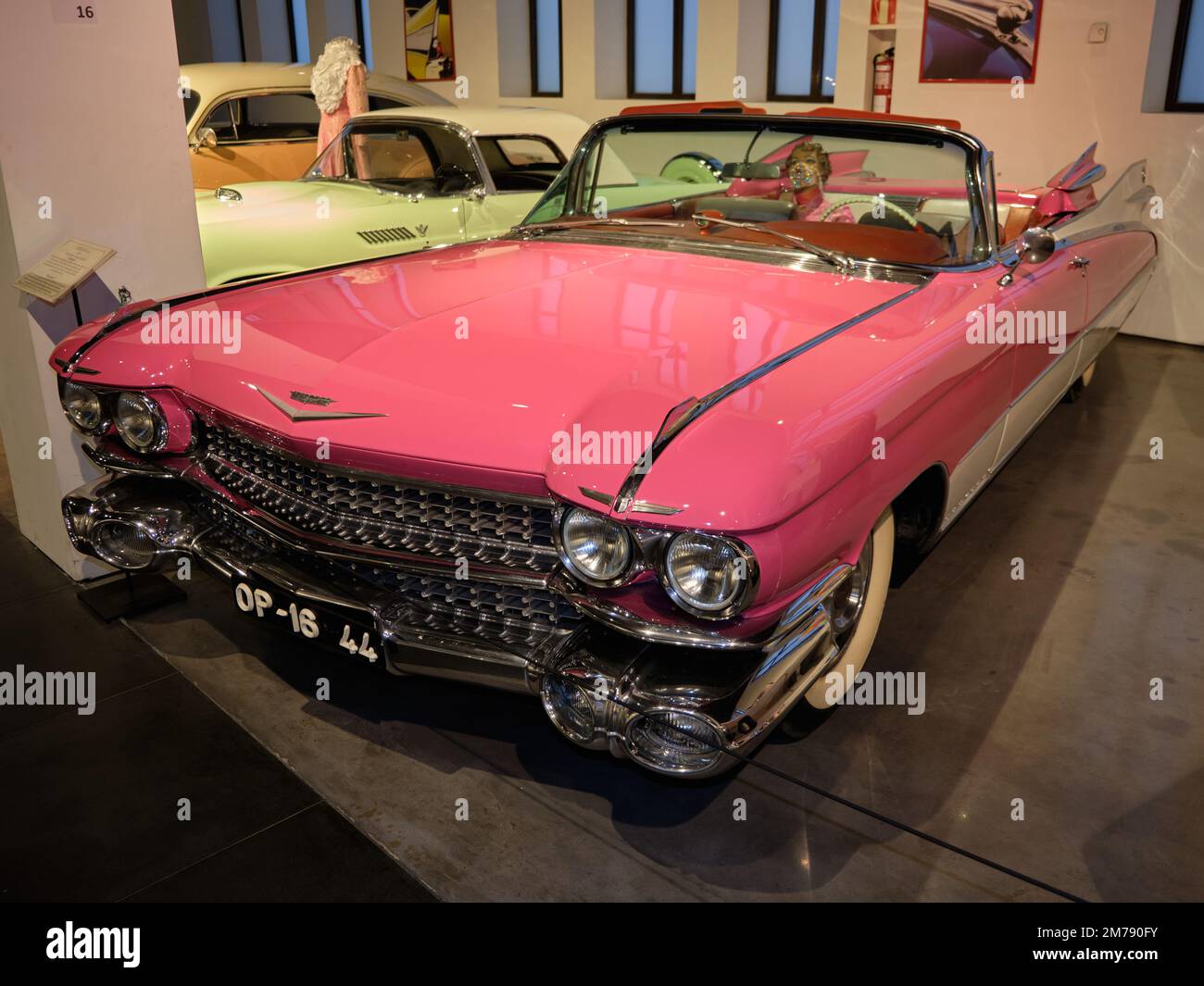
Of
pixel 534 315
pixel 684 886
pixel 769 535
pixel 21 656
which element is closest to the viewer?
pixel 769 535

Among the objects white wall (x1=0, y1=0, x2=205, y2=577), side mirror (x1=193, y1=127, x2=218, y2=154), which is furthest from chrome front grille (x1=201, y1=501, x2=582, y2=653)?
side mirror (x1=193, y1=127, x2=218, y2=154)

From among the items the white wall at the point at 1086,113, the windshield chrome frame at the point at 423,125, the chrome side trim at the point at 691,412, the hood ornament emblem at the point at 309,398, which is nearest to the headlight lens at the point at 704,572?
the chrome side trim at the point at 691,412

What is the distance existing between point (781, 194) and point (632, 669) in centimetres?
218

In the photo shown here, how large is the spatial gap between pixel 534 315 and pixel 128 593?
1.64 m

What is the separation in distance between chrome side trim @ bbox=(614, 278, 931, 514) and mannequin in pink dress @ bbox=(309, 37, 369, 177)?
5.23m

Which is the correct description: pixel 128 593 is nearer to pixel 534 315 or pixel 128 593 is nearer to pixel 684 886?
pixel 534 315

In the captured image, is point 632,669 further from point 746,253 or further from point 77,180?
point 77,180

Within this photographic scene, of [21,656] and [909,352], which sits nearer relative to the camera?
[909,352]

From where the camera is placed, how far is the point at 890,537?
2.55 meters

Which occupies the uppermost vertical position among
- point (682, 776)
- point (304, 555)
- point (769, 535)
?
point (769, 535)

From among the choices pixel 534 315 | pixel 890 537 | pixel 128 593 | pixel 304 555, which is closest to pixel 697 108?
pixel 534 315

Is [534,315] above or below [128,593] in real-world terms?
above

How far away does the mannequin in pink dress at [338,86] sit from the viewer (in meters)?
6.63

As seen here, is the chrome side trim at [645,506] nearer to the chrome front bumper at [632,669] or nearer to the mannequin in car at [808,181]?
the chrome front bumper at [632,669]
